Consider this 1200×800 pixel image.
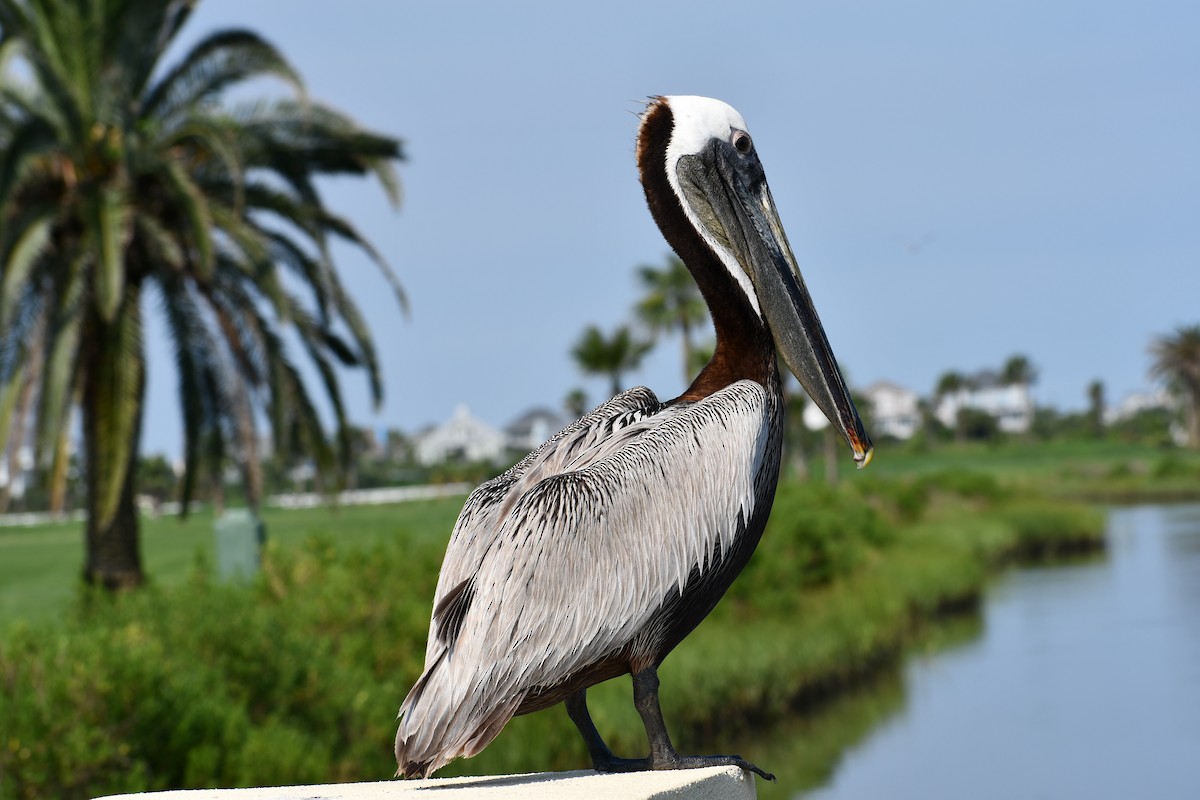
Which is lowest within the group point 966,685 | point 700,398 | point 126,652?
point 966,685

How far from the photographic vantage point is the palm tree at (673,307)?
43969 millimetres

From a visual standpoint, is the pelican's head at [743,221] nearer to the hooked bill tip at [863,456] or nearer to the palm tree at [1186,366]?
the hooked bill tip at [863,456]

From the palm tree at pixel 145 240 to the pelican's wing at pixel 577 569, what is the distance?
10355mm

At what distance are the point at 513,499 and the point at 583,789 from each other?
32.4 inches

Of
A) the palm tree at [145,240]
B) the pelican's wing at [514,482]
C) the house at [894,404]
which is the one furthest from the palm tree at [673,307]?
the house at [894,404]

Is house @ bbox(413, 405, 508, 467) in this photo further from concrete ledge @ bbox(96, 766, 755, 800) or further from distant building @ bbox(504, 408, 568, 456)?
concrete ledge @ bbox(96, 766, 755, 800)

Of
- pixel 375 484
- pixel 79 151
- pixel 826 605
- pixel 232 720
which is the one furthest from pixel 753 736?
pixel 375 484

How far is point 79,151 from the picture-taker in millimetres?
14180

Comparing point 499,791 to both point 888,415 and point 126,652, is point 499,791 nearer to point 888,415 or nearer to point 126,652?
point 126,652

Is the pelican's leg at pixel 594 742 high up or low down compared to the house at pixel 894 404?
down

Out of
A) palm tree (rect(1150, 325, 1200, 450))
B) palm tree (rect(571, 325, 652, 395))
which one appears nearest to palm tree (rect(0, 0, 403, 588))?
palm tree (rect(571, 325, 652, 395))

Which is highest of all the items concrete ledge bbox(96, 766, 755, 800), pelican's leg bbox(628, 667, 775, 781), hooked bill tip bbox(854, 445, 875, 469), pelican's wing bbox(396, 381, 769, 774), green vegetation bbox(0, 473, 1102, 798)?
hooked bill tip bbox(854, 445, 875, 469)

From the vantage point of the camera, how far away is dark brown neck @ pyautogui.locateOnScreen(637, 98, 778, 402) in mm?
3863

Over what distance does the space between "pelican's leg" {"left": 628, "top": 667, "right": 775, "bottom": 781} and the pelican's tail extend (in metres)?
0.36
